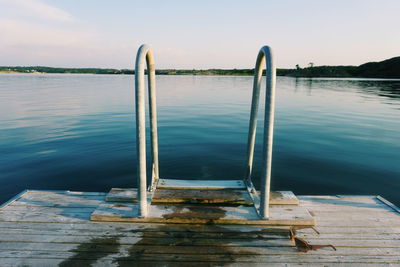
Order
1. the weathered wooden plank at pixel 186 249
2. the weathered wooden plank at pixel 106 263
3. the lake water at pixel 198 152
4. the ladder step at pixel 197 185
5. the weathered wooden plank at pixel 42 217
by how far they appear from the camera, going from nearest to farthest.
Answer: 1. the weathered wooden plank at pixel 106 263
2. the weathered wooden plank at pixel 186 249
3. the weathered wooden plank at pixel 42 217
4. the ladder step at pixel 197 185
5. the lake water at pixel 198 152

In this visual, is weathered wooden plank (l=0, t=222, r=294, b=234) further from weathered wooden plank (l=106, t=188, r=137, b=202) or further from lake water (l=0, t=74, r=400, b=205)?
lake water (l=0, t=74, r=400, b=205)

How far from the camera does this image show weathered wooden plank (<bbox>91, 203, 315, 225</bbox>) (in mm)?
3664

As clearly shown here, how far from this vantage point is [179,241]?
3297 millimetres

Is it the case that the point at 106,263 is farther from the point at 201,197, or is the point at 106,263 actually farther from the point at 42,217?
the point at 201,197

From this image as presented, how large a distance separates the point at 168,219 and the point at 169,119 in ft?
49.7

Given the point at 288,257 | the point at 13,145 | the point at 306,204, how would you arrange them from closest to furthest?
the point at 288,257
the point at 306,204
the point at 13,145

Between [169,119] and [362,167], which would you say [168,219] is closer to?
[362,167]

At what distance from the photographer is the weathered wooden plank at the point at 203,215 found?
12.0 feet

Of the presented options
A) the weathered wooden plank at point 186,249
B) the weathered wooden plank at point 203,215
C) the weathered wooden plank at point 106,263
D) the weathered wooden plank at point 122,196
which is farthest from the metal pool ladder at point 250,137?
the weathered wooden plank at point 106,263

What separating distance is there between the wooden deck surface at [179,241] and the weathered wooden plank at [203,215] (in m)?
0.09

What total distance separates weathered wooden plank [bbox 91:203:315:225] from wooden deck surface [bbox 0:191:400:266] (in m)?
0.09

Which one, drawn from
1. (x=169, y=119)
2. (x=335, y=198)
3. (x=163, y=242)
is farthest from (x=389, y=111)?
(x=163, y=242)

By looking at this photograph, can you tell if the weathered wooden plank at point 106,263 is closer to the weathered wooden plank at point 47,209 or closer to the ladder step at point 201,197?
the weathered wooden plank at point 47,209

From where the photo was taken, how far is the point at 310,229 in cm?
364
